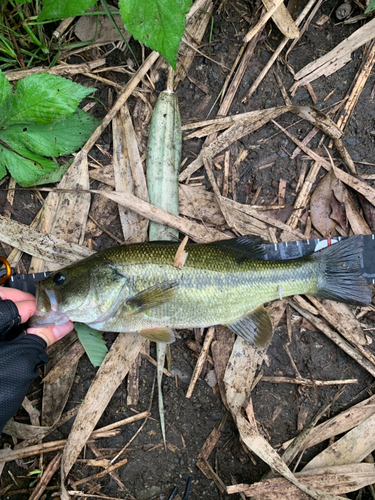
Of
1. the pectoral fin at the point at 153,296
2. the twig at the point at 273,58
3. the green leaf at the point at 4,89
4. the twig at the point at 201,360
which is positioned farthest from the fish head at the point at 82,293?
the twig at the point at 273,58

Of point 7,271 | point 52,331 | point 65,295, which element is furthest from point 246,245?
point 7,271

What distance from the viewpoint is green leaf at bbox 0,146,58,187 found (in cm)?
349

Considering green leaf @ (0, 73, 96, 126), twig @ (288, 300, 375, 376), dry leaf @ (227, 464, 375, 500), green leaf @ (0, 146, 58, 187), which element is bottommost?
dry leaf @ (227, 464, 375, 500)

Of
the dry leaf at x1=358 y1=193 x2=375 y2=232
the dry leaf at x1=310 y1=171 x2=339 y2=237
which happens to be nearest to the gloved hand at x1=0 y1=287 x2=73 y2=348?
the dry leaf at x1=310 y1=171 x2=339 y2=237

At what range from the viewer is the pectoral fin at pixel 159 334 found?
3271mm

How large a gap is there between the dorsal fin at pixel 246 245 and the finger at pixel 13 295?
177cm

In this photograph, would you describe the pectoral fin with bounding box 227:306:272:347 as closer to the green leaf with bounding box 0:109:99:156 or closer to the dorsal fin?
the dorsal fin

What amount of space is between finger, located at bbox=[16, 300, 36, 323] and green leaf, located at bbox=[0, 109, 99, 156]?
4.46 ft

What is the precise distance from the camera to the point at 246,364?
357 centimetres

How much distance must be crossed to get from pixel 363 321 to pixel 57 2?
12.8 ft

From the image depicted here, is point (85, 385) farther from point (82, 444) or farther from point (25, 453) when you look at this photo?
point (25, 453)

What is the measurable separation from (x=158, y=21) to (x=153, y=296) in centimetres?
213

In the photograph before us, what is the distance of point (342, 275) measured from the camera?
3391mm

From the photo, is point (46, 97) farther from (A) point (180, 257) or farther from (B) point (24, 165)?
(A) point (180, 257)
